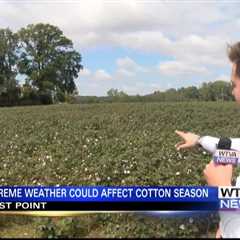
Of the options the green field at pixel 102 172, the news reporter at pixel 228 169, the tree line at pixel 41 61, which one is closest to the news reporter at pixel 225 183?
the news reporter at pixel 228 169

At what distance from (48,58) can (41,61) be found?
4.59 ft

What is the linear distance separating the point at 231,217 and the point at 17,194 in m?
2.72

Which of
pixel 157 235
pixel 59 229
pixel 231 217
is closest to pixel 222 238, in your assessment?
pixel 231 217

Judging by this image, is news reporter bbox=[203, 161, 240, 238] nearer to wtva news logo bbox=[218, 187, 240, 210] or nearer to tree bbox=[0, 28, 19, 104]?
wtva news logo bbox=[218, 187, 240, 210]

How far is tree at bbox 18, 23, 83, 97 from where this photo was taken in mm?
98500

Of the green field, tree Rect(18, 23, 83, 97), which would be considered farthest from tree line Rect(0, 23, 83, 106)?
the green field

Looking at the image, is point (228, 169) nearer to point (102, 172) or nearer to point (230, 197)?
point (230, 197)

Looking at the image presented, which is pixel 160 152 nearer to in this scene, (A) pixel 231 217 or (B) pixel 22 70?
(A) pixel 231 217

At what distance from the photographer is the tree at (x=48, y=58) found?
98500 mm

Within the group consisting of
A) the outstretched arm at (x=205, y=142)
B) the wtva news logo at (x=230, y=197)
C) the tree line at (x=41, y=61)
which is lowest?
the wtva news logo at (x=230, y=197)

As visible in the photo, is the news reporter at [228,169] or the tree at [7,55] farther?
the tree at [7,55]

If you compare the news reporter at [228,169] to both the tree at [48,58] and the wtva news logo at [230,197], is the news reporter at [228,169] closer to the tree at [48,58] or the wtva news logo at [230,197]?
the wtva news logo at [230,197]

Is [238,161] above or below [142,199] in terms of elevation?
above

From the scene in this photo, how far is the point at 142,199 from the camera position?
149 inches
